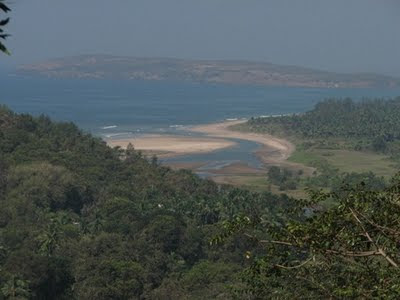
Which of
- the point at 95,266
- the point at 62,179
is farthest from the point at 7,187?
the point at 95,266

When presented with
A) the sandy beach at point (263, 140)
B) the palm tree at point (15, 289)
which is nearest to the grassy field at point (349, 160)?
the sandy beach at point (263, 140)

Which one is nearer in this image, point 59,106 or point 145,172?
point 145,172

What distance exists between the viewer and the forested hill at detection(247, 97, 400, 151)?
118 m

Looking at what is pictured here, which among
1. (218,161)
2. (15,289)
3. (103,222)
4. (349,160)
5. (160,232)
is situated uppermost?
(15,289)

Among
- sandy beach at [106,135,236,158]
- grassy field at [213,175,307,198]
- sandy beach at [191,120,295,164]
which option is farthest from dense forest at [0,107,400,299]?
sandy beach at [191,120,295,164]

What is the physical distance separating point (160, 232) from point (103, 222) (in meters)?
7.04

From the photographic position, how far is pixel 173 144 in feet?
361

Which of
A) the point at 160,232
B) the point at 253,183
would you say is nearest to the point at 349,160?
the point at 253,183

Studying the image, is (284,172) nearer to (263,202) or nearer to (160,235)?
(263,202)

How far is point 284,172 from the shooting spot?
281 feet

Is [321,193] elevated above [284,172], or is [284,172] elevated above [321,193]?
[321,193]

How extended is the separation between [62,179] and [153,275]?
25822 millimetres

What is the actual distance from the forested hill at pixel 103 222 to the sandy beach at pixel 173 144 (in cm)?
1894

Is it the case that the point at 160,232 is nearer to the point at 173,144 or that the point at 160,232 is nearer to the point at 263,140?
the point at 173,144
